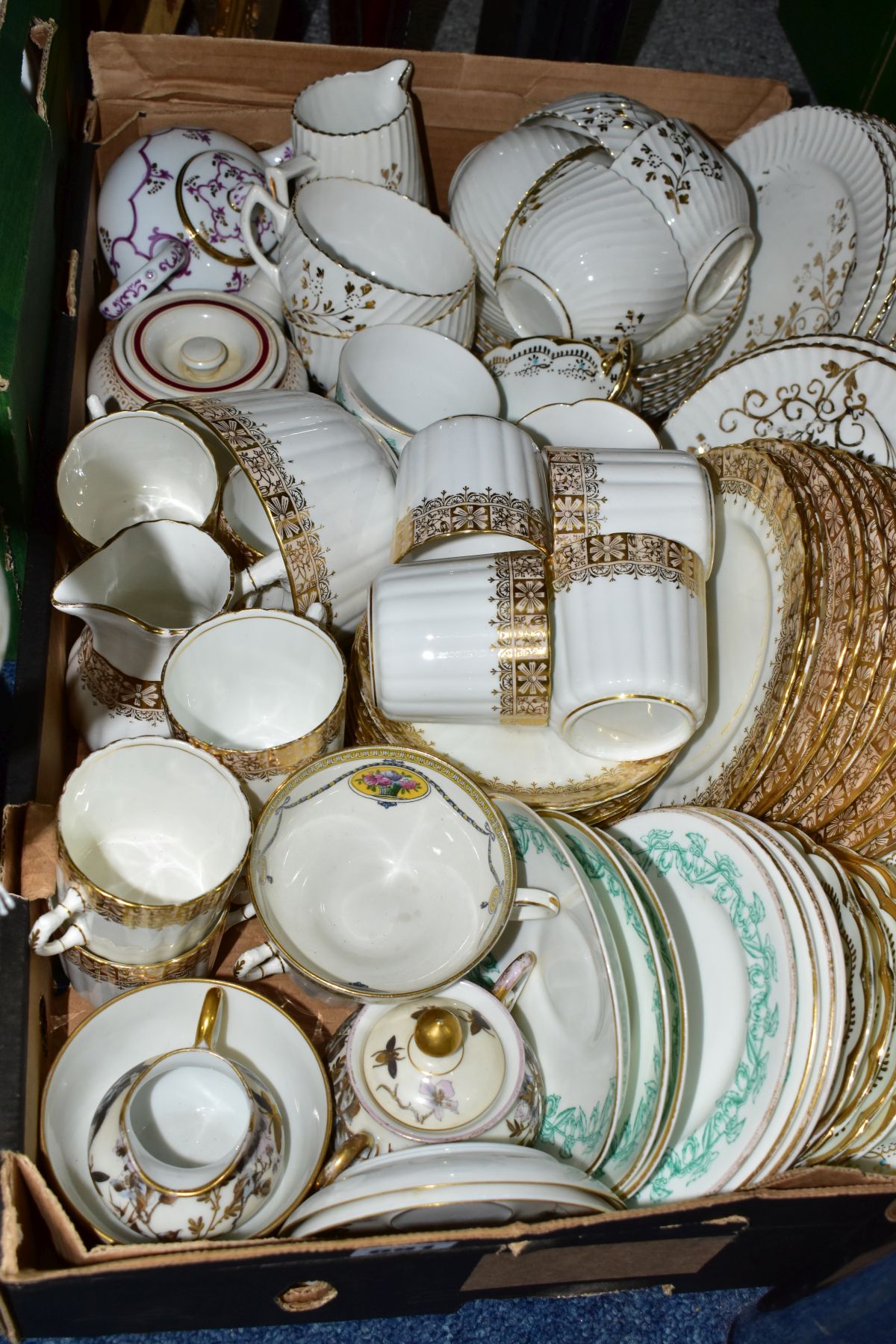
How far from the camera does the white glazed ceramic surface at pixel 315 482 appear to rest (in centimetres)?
70

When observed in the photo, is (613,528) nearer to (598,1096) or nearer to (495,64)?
(598,1096)

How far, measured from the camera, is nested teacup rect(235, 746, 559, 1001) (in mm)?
662

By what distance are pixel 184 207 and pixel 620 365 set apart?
421 millimetres

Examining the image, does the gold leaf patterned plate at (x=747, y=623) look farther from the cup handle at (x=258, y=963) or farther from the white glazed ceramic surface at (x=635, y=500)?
the cup handle at (x=258, y=963)

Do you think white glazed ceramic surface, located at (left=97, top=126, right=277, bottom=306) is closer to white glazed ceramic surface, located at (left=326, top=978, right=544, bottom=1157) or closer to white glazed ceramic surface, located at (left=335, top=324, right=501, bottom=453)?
white glazed ceramic surface, located at (left=335, top=324, right=501, bottom=453)

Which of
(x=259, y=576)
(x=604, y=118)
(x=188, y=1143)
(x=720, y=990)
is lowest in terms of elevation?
(x=188, y=1143)

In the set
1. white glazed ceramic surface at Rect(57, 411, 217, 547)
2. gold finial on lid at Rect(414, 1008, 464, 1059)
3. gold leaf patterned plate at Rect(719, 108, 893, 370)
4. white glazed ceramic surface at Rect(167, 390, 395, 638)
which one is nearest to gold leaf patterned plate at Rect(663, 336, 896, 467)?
gold leaf patterned plate at Rect(719, 108, 893, 370)

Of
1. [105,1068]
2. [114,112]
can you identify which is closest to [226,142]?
[114,112]

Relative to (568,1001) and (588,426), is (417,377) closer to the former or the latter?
(588,426)

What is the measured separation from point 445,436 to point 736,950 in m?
0.38

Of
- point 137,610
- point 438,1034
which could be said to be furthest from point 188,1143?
point 137,610

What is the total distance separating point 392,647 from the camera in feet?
2.18

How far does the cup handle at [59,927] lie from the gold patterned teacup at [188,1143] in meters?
0.08

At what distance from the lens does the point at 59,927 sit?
61 centimetres
